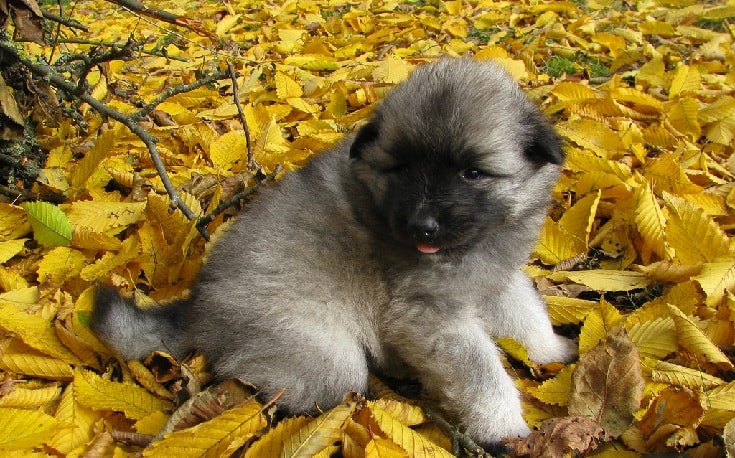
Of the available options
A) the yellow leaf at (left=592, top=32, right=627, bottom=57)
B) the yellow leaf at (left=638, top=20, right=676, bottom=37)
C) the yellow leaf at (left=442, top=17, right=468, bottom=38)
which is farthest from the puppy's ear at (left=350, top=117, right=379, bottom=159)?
the yellow leaf at (left=638, top=20, right=676, bottom=37)

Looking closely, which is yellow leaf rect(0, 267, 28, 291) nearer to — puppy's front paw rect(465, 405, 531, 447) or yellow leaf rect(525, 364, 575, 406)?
puppy's front paw rect(465, 405, 531, 447)

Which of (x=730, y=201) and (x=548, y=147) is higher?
(x=548, y=147)

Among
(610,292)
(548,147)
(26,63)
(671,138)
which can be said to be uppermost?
(26,63)

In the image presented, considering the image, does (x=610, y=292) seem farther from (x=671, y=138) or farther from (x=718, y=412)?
(x=671, y=138)

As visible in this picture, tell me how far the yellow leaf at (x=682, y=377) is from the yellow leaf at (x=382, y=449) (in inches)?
47.5

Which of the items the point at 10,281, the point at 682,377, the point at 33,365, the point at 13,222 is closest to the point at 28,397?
the point at 33,365

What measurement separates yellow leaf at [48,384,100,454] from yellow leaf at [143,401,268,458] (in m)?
0.41

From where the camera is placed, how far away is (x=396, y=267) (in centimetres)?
284

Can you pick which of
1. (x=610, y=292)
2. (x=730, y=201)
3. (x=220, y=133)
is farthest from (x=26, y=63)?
(x=730, y=201)

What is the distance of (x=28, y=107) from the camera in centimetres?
398

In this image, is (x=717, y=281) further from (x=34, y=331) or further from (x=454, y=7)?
(x=454, y=7)

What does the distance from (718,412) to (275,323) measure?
1.87 meters

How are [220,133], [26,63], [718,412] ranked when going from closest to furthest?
[718,412] < [26,63] < [220,133]

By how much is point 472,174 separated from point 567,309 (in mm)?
1192
